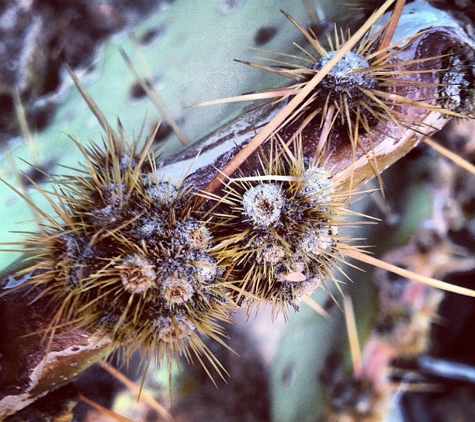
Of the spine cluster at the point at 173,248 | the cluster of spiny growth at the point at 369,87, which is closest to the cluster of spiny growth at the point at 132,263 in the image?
the spine cluster at the point at 173,248

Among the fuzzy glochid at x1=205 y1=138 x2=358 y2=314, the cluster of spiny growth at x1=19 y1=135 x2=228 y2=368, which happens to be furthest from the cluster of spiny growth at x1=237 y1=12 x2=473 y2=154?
the cluster of spiny growth at x1=19 y1=135 x2=228 y2=368

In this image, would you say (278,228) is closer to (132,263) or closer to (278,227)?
(278,227)

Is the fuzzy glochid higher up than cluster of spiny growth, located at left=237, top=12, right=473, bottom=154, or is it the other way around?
cluster of spiny growth, located at left=237, top=12, right=473, bottom=154

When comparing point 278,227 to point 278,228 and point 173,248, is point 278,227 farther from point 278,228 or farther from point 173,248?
point 173,248

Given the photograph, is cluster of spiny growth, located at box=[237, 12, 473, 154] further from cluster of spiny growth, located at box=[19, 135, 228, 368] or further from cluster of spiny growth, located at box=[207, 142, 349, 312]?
cluster of spiny growth, located at box=[19, 135, 228, 368]

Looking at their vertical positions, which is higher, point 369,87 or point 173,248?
point 369,87

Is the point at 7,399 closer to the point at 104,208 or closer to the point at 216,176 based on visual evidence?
the point at 104,208

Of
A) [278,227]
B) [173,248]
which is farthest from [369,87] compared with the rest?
[173,248]

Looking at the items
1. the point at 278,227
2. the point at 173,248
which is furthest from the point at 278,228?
the point at 173,248

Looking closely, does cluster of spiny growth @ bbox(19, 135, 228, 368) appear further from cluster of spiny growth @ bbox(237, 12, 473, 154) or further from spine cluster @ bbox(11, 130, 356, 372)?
cluster of spiny growth @ bbox(237, 12, 473, 154)
